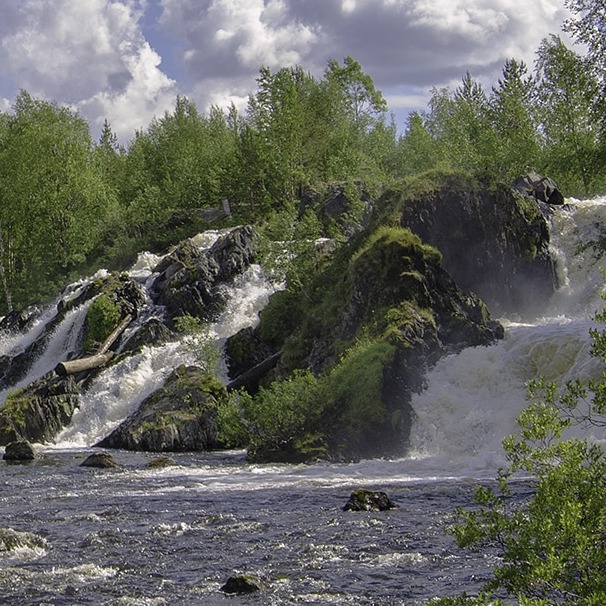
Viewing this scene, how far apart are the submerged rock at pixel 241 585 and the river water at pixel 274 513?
0.17 metres

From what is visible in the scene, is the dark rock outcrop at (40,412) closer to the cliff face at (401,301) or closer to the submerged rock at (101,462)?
the cliff face at (401,301)

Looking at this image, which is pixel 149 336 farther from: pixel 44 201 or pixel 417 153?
pixel 417 153

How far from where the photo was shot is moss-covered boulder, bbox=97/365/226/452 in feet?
105

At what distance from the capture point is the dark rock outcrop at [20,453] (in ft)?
102

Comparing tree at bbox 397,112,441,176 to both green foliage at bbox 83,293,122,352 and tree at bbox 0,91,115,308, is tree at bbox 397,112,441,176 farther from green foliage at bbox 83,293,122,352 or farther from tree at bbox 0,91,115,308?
green foliage at bbox 83,293,122,352

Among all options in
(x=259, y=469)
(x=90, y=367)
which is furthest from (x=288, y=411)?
(x=90, y=367)

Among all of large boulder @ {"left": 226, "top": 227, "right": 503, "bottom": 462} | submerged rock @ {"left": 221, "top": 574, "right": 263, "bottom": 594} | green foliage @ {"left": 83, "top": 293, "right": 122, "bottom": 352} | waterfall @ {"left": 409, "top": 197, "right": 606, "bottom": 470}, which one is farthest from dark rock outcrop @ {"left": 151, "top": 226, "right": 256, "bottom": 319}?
submerged rock @ {"left": 221, "top": 574, "right": 263, "bottom": 594}

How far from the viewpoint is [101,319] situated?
45.3m

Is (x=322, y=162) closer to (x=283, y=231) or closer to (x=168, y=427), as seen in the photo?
(x=283, y=231)

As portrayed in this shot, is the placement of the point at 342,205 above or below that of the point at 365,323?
above

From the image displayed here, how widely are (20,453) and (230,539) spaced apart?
16.0 metres

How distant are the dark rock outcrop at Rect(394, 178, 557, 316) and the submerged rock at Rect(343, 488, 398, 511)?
19.8 meters

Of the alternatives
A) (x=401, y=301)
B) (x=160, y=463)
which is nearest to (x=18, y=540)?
(x=160, y=463)

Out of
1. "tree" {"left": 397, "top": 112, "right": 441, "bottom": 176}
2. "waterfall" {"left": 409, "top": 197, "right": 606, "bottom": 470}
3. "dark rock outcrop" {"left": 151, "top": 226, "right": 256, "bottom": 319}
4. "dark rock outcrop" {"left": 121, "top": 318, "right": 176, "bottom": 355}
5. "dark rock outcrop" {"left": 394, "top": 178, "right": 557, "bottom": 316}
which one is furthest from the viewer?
"tree" {"left": 397, "top": 112, "right": 441, "bottom": 176}
